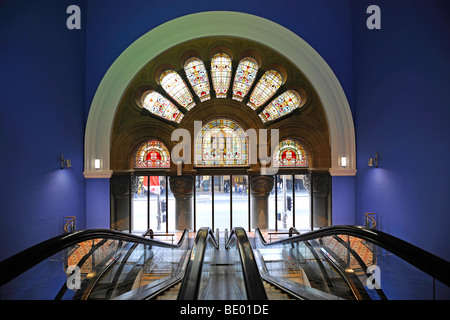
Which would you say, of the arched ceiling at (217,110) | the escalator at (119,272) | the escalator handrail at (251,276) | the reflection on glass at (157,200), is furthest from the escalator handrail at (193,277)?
the arched ceiling at (217,110)

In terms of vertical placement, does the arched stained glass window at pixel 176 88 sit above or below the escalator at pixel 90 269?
above

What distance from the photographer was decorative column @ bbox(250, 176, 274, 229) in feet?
27.2

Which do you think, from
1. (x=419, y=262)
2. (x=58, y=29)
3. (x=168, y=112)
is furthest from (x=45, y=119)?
(x=419, y=262)

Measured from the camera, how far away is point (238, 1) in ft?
24.9

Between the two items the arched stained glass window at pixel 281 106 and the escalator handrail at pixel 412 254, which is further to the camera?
the arched stained glass window at pixel 281 106

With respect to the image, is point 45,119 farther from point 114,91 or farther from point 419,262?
point 419,262

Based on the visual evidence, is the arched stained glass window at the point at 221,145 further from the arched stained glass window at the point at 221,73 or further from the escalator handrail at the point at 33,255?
the escalator handrail at the point at 33,255

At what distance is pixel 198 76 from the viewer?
823 centimetres

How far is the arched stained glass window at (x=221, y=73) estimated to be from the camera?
26.8 feet

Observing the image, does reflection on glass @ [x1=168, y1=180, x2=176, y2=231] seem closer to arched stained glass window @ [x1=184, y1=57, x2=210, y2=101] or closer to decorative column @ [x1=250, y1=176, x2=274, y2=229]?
decorative column @ [x1=250, y1=176, x2=274, y2=229]

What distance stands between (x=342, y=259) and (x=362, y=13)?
24.4 feet

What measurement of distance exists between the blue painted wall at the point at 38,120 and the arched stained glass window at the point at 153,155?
73.8 inches

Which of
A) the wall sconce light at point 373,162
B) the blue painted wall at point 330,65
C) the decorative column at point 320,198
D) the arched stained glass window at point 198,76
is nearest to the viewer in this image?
the blue painted wall at point 330,65

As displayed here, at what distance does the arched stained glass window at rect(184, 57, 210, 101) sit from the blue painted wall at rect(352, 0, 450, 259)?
5.17 m
